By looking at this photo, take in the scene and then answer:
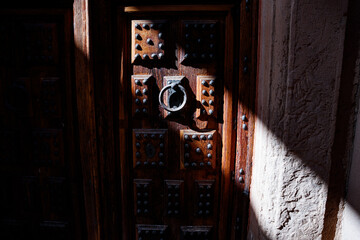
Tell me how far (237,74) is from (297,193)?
72 cm

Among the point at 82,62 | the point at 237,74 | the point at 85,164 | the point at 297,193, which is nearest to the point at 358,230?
the point at 297,193

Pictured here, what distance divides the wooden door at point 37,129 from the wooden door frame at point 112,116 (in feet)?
0.42

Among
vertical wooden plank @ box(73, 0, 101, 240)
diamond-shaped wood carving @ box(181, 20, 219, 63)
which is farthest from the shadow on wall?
vertical wooden plank @ box(73, 0, 101, 240)

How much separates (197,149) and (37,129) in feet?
3.41

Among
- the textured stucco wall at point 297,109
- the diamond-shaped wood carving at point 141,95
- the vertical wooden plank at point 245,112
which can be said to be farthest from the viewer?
the diamond-shaped wood carving at point 141,95

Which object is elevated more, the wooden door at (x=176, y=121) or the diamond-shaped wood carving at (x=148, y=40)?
the diamond-shaped wood carving at (x=148, y=40)

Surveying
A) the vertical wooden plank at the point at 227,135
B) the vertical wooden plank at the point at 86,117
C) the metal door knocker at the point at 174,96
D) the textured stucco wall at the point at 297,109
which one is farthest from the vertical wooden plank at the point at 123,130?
the textured stucco wall at the point at 297,109

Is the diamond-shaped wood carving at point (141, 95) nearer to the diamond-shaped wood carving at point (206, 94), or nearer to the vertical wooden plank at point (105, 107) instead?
the vertical wooden plank at point (105, 107)

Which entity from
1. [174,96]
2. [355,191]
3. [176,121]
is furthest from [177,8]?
[355,191]

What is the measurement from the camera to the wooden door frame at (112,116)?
3.97 ft

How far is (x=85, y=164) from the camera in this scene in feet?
4.25

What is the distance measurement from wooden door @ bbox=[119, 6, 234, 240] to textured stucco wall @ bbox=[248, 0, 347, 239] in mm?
264

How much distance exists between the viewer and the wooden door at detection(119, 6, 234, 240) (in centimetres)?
124

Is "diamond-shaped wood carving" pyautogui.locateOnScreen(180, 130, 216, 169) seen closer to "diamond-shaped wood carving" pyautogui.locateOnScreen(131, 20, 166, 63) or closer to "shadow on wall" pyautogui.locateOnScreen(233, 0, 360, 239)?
"shadow on wall" pyautogui.locateOnScreen(233, 0, 360, 239)
